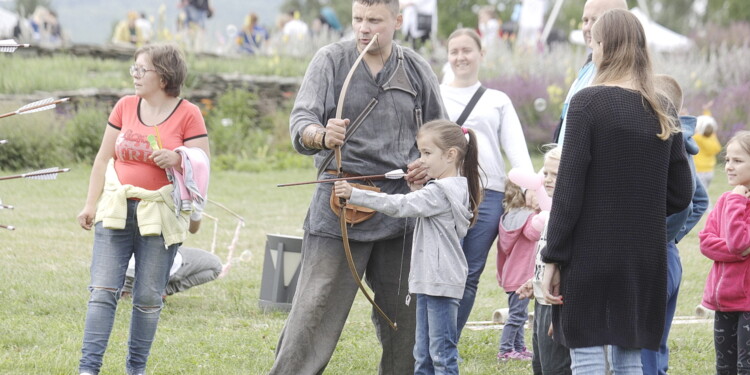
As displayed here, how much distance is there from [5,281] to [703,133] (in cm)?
753

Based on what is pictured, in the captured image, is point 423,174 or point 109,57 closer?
point 423,174

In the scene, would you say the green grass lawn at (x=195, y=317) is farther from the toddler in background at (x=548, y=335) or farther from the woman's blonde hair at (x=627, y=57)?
the woman's blonde hair at (x=627, y=57)

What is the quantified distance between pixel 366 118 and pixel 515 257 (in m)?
1.71

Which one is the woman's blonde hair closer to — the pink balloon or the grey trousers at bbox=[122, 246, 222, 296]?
the pink balloon

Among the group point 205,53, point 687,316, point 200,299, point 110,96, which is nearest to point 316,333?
point 200,299

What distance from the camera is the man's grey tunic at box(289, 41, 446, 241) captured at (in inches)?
188

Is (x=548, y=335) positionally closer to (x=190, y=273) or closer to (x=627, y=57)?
(x=627, y=57)

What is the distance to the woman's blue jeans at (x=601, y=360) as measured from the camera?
3.86 meters

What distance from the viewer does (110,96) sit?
15.4 m

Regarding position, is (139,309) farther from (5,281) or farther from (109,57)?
(109,57)

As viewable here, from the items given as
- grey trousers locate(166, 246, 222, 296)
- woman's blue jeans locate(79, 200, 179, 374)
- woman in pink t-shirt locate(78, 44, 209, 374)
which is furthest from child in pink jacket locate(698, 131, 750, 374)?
grey trousers locate(166, 246, 222, 296)

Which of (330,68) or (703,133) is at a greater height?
(330,68)

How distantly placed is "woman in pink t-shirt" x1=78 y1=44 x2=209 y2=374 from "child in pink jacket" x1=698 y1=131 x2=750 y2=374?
2.56 metres

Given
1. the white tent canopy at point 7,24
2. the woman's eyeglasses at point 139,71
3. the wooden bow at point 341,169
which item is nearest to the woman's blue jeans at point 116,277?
the woman's eyeglasses at point 139,71
